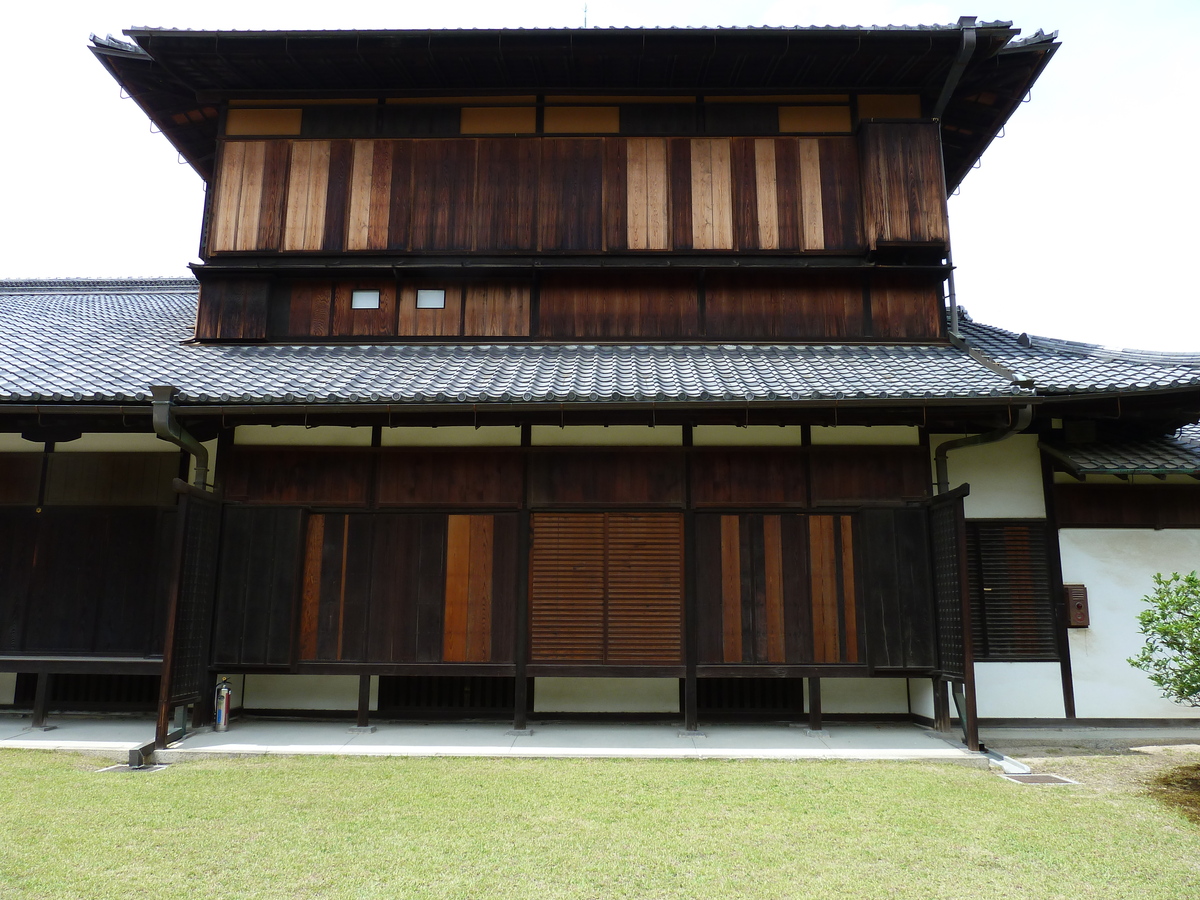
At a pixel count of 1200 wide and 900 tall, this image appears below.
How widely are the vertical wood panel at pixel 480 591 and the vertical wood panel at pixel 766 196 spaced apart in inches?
195

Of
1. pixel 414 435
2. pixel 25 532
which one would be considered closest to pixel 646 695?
pixel 414 435

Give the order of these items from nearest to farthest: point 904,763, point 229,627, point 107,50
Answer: point 904,763 < point 229,627 < point 107,50

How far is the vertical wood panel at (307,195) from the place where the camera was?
9977mm

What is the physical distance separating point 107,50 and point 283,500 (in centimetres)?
619

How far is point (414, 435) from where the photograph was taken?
8312 mm

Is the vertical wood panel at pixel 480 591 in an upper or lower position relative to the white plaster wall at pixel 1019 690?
upper

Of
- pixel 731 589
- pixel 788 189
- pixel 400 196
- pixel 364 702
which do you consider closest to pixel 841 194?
pixel 788 189

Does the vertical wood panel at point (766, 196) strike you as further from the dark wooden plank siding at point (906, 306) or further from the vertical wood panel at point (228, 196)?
the vertical wood panel at point (228, 196)

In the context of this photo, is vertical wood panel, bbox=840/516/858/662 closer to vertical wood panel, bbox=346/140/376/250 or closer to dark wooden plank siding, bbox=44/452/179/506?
vertical wood panel, bbox=346/140/376/250

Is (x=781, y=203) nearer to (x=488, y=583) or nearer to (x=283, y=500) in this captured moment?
(x=488, y=583)

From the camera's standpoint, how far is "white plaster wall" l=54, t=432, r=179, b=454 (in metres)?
8.51

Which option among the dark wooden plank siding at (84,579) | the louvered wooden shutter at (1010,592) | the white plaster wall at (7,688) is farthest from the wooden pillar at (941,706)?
the white plaster wall at (7,688)

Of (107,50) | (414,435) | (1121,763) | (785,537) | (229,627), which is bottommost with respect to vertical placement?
(1121,763)

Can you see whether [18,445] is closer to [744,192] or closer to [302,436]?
[302,436]
